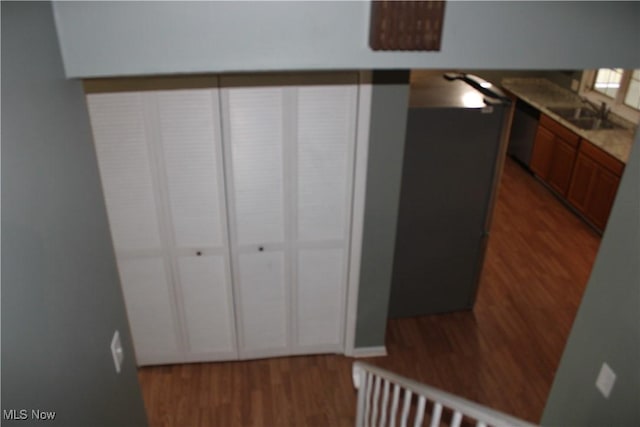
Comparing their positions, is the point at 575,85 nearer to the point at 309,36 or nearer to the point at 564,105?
the point at 564,105

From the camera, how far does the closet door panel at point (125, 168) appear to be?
9.37 feet

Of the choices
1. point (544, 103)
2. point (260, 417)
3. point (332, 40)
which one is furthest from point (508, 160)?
point (332, 40)

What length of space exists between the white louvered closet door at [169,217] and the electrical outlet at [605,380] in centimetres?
213

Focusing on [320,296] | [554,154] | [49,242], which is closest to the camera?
[49,242]

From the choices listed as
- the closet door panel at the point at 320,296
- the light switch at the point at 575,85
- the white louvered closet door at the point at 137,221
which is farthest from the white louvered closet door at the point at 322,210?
the light switch at the point at 575,85

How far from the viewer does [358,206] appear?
3.30m

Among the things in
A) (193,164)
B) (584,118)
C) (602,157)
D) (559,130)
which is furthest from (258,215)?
(584,118)

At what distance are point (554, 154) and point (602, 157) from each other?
0.84m

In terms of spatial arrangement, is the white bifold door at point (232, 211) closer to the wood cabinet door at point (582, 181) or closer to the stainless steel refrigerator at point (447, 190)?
the stainless steel refrigerator at point (447, 190)

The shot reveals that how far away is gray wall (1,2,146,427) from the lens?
1191 mm

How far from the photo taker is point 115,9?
4.63 feet

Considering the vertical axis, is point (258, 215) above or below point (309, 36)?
below

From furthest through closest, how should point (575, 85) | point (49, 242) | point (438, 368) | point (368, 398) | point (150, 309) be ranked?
1. point (575, 85)
2. point (438, 368)
3. point (150, 309)
4. point (368, 398)
5. point (49, 242)

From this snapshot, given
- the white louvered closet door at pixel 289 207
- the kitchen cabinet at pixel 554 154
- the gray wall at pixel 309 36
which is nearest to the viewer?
the gray wall at pixel 309 36
